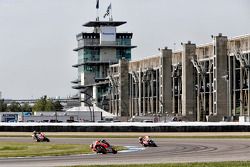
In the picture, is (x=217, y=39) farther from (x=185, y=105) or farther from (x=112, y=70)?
(x=112, y=70)

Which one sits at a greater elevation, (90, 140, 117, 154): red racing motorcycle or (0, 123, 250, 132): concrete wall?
(0, 123, 250, 132): concrete wall

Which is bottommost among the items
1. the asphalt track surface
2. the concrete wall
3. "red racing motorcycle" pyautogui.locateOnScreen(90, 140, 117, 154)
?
the asphalt track surface

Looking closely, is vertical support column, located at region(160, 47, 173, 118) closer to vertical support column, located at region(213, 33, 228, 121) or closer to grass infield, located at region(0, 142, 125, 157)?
vertical support column, located at region(213, 33, 228, 121)

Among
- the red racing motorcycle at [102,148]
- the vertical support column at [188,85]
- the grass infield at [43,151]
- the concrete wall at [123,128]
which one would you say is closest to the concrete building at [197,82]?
the vertical support column at [188,85]

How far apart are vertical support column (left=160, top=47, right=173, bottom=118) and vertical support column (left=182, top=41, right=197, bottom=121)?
36.8 ft

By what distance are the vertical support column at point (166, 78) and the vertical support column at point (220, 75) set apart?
955 inches

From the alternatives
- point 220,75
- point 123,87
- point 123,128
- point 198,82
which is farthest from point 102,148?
point 123,87

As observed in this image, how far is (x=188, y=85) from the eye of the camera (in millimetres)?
137000

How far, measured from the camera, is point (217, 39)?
124 m

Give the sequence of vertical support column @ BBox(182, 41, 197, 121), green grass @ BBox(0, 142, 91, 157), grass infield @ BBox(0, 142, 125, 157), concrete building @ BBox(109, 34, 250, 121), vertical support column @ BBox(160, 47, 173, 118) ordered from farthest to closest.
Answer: vertical support column @ BBox(160, 47, 173, 118), vertical support column @ BBox(182, 41, 197, 121), concrete building @ BBox(109, 34, 250, 121), green grass @ BBox(0, 142, 91, 157), grass infield @ BBox(0, 142, 125, 157)

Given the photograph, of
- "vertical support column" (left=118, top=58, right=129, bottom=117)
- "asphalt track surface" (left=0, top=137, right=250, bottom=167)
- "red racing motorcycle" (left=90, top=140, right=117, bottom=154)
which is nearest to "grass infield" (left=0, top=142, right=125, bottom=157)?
"red racing motorcycle" (left=90, top=140, right=117, bottom=154)

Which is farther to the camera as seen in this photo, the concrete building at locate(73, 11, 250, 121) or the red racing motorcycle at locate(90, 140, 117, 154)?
the concrete building at locate(73, 11, 250, 121)

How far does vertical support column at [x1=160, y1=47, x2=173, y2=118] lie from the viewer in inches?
5842

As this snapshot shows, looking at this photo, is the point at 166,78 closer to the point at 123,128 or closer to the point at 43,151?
the point at 123,128
